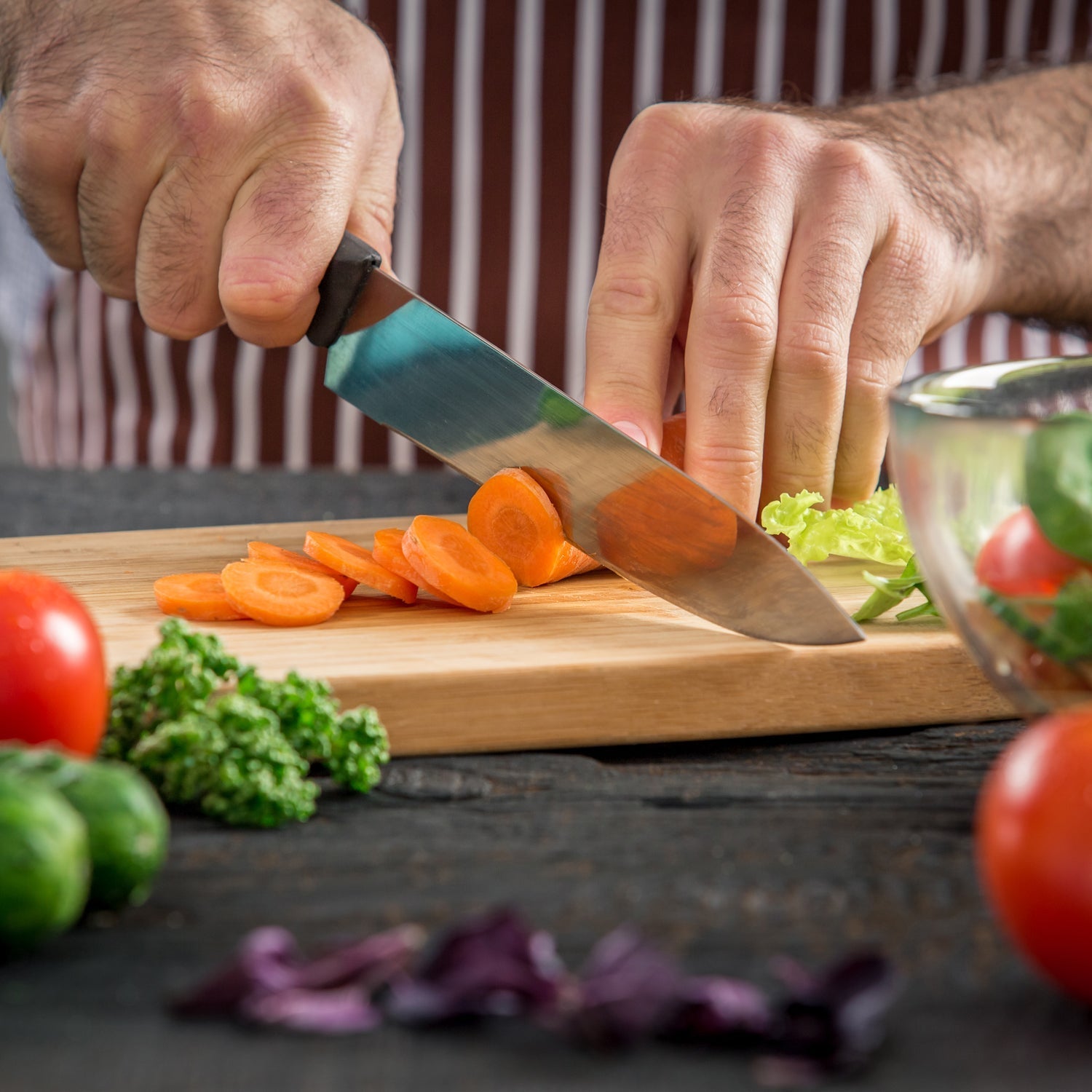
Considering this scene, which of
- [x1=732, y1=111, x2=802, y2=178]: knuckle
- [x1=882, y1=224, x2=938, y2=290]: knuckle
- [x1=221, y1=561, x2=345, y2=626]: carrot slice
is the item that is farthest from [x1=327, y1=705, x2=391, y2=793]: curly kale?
[x1=882, y1=224, x2=938, y2=290]: knuckle

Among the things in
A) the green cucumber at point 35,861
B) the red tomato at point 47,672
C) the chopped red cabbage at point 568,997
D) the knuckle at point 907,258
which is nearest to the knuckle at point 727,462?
the knuckle at point 907,258

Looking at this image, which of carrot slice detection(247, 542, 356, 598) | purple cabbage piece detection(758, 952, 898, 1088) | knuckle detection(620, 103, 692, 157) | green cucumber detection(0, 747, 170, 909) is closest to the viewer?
purple cabbage piece detection(758, 952, 898, 1088)

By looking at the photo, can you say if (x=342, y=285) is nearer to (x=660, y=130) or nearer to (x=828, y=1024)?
(x=660, y=130)

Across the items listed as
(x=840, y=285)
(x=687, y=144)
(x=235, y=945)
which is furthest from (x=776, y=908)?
(x=687, y=144)

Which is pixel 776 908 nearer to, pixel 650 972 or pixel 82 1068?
pixel 650 972

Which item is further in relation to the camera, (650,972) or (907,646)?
(907,646)

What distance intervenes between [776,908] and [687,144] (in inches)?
62.0

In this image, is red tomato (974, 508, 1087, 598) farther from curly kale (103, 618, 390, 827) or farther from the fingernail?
the fingernail

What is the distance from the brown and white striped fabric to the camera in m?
3.66

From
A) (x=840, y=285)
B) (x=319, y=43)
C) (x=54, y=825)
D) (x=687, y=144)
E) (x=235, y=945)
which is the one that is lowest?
(x=235, y=945)

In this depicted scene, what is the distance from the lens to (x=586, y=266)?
3.74 m

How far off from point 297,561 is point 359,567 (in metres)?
0.14

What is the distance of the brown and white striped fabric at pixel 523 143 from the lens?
366 cm

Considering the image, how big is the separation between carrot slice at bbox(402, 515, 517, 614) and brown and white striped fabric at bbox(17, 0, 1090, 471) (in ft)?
6.07
